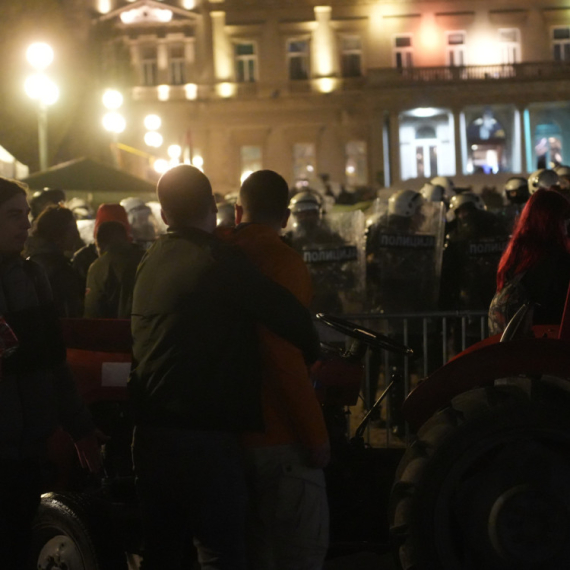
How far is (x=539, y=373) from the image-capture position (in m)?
3.81

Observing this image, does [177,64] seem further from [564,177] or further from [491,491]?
[491,491]

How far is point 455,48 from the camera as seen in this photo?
50.9m

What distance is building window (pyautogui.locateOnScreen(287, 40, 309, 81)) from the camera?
50.8 metres

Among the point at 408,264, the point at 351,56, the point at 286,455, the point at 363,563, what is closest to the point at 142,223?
the point at 408,264

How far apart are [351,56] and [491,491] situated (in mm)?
49222

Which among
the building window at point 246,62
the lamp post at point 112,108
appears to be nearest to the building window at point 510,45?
the building window at point 246,62

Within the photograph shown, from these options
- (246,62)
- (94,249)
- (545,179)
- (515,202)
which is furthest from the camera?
(246,62)

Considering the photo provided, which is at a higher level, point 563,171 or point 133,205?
point 563,171

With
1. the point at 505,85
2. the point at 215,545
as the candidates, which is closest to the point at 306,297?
the point at 215,545

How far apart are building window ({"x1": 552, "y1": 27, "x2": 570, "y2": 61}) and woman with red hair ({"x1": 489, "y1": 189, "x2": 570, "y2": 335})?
4888 cm

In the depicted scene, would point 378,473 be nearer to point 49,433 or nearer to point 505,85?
point 49,433

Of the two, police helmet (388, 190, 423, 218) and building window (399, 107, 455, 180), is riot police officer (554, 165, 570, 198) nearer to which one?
police helmet (388, 190, 423, 218)

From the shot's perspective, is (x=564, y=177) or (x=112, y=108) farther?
(x=112, y=108)

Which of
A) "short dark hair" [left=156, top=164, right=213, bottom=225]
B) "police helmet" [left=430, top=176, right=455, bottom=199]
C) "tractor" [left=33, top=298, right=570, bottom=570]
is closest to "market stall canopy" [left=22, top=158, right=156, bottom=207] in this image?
"police helmet" [left=430, top=176, right=455, bottom=199]
